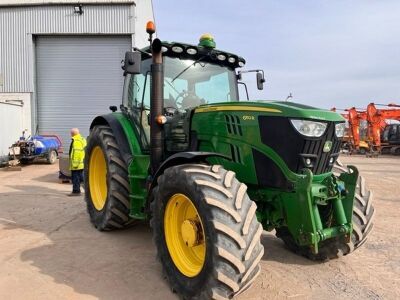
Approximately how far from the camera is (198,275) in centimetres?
350

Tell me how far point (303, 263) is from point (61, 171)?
845 cm

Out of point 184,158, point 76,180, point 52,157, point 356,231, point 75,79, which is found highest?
point 75,79

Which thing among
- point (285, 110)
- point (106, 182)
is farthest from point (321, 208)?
point (106, 182)

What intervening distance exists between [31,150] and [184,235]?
13.7 meters

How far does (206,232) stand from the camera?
3406 mm

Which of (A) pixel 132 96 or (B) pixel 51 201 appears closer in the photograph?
(A) pixel 132 96

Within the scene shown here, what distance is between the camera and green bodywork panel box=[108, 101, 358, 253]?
3713mm

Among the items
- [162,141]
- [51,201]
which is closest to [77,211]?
[51,201]

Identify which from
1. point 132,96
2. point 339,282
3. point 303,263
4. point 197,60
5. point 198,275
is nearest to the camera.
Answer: point 198,275

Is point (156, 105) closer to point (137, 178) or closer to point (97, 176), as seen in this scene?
point (137, 178)

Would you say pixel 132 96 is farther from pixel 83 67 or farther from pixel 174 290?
pixel 83 67

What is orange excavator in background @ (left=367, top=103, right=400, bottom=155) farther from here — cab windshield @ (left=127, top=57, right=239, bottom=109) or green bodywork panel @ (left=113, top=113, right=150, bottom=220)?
green bodywork panel @ (left=113, top=113, right=150, bottom=220)

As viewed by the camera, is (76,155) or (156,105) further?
(76,155)

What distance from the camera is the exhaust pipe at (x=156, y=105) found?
15.5 ft
